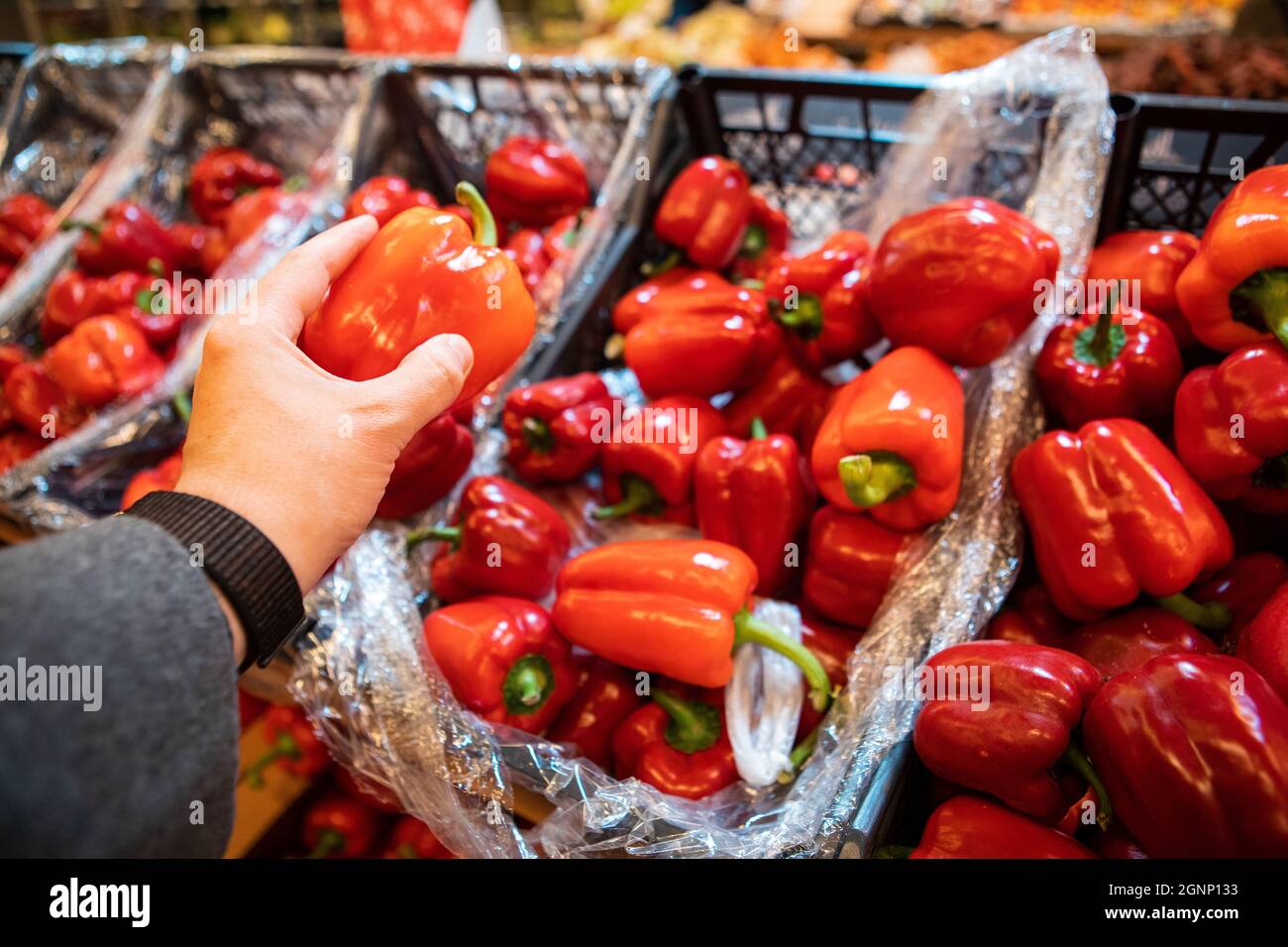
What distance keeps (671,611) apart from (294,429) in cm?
61

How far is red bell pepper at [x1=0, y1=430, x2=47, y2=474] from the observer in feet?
7.06

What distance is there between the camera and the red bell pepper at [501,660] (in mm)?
1256

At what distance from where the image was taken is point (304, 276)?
3.18 ft

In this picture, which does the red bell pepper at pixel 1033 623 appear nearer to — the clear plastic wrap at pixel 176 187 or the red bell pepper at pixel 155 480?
the red bell pepper at pixel 155 480

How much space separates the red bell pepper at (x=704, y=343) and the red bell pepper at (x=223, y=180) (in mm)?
1551

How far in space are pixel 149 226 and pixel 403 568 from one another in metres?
1.58

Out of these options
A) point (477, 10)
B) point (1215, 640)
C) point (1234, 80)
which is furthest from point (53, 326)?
point (1234, 80)

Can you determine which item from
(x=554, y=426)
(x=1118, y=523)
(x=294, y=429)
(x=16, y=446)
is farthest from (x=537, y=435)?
(x=16, y=446)

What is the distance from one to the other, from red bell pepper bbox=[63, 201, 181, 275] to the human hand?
1768 mm

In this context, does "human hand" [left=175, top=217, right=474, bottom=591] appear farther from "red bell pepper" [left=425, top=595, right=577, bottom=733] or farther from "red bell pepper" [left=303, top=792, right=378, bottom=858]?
"red bell pepper" [left=303, top=792, right=378, bottom=858]

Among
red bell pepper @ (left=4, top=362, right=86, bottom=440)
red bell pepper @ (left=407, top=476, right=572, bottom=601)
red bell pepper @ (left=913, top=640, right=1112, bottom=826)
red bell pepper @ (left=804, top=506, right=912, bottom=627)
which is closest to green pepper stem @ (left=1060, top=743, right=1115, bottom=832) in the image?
red bell pepper @ (left=913, top=640, right=1112, bottom=826)

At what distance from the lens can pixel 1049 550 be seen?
3.98 ft

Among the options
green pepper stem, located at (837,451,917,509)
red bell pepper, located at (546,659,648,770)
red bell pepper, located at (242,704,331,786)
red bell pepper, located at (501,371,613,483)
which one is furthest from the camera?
red bell pepper, located at (242,704,331,786)
